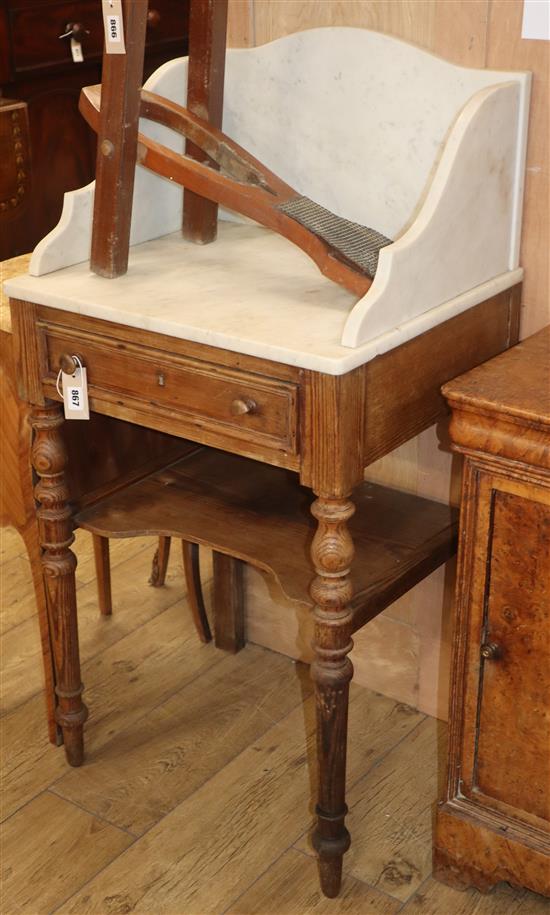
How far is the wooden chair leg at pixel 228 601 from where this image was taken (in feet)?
8.10

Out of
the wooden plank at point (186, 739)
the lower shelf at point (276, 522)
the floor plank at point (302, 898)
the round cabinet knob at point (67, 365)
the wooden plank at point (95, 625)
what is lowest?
the wooden plank at point (95, 625)

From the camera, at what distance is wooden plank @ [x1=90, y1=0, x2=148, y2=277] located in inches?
67.2

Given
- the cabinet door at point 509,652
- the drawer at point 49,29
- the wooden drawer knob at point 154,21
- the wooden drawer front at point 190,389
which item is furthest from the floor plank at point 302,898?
the wooden drawer knob at point 154,21

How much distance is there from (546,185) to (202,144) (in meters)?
0.54

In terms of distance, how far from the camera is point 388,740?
2.24 meters

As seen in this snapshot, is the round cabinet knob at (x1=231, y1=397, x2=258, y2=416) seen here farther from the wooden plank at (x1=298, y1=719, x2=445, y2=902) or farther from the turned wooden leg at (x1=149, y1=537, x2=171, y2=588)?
the turned wooden leg at (x1=149, y1=537, x2=171, y2=588)

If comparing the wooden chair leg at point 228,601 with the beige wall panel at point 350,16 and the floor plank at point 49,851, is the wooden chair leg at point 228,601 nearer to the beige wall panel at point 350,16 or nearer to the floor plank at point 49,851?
the floor plank at point 49,851

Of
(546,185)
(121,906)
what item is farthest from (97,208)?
(121,906)

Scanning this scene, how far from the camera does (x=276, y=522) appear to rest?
1.97 metres

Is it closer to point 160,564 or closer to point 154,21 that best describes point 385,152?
point 160,564

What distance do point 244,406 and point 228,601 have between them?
3.06 feet

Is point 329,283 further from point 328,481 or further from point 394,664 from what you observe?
point 394,664

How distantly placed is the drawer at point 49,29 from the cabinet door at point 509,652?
2.73 m

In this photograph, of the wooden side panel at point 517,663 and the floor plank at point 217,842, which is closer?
the wooden side panel at point 517,663
